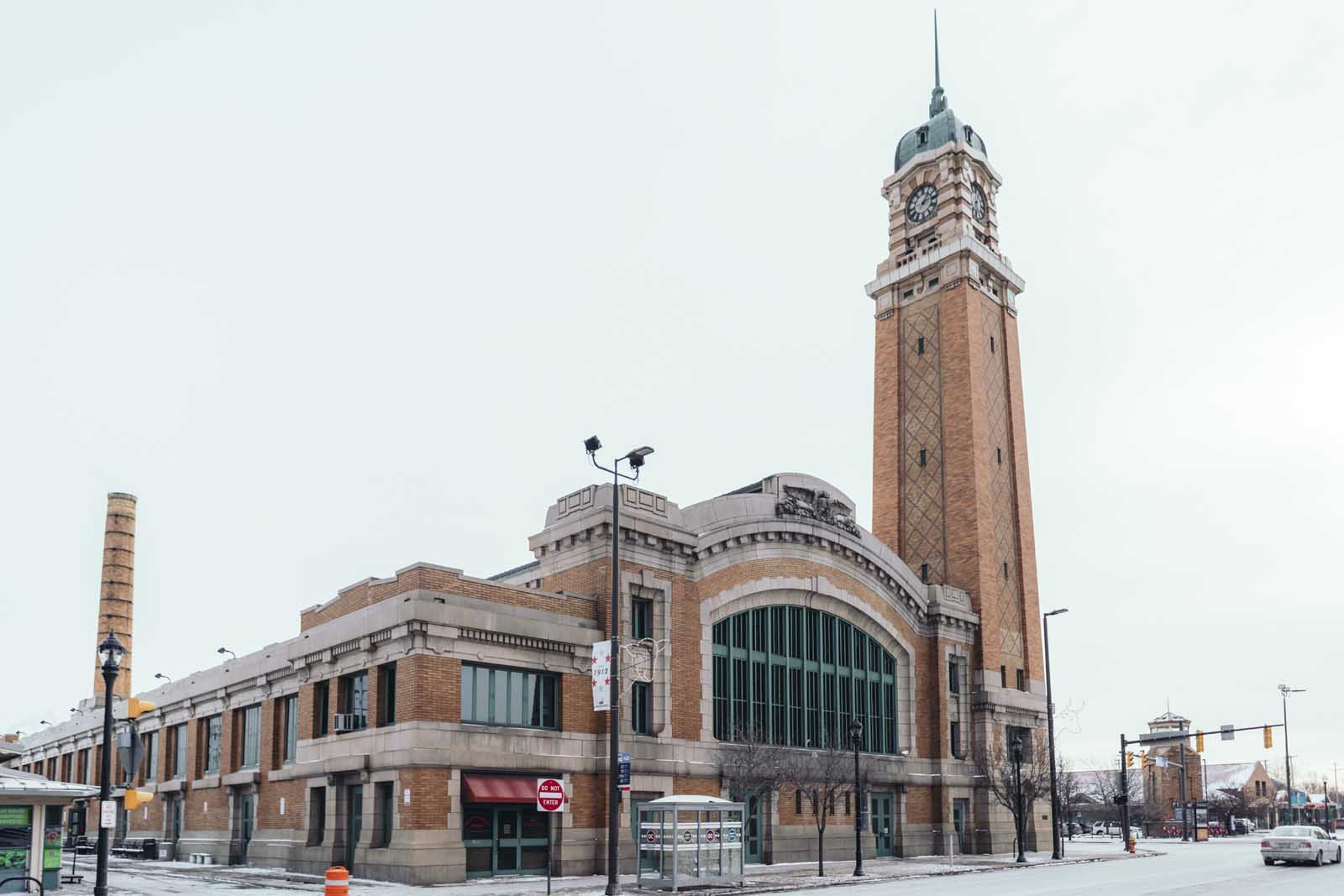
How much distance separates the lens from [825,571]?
151 feet

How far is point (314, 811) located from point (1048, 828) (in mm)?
33743

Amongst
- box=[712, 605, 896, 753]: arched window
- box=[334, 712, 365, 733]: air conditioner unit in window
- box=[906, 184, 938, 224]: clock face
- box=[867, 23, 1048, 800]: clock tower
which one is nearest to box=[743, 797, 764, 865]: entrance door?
box=[712, 605, 896, 753]: arched window

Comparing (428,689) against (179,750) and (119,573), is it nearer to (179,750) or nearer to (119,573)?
(179,750)

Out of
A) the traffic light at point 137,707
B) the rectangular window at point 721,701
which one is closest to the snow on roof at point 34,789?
the traffic light at point 137,707

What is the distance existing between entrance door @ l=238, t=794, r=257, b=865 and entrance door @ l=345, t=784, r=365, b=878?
769 cm

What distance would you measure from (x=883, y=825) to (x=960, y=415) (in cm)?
1957

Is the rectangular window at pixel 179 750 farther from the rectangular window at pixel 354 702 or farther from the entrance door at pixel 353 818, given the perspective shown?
the entrance door at pixel 353 818

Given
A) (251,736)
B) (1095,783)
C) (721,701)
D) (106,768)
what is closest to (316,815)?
(251,736)

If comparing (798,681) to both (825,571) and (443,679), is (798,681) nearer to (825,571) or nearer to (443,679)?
(825,571)

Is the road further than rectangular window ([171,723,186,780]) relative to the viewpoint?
No

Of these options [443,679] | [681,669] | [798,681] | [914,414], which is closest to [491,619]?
[443,679]

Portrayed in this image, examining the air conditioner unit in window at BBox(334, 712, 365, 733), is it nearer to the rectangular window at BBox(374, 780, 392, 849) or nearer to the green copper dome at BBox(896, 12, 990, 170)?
the rectangular window at BBox(374, 780, 392, 849)

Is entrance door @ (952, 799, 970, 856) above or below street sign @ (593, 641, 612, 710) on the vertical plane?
below

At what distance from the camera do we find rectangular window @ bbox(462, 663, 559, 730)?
34250 mm
